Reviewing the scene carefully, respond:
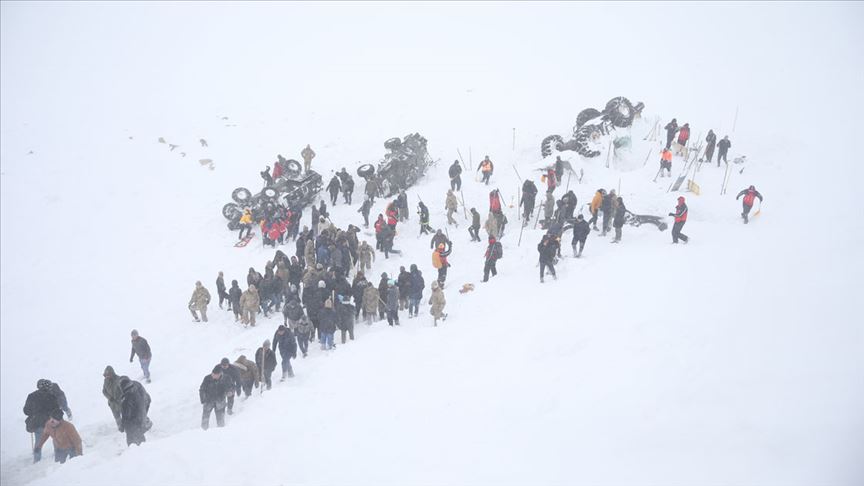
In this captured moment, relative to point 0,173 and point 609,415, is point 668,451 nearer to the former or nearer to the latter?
point 609,415

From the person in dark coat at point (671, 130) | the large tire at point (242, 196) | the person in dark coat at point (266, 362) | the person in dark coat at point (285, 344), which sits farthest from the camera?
the large tire at point (242, 196)

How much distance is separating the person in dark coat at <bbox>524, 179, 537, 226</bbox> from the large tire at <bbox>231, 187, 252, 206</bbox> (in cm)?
1075

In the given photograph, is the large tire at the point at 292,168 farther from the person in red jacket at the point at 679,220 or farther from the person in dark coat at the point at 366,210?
the person in red jacket at the point at 679,220

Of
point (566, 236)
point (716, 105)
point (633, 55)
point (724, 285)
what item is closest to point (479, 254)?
point (566, 236)

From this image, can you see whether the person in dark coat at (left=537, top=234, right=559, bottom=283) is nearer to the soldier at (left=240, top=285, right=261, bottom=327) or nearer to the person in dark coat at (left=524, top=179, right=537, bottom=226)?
the person in dark coat at (left=524, top=179, right=537, bottom=226)

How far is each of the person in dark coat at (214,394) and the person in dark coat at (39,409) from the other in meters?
2.64

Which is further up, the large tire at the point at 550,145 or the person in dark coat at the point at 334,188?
the large tire at the point at 550,145

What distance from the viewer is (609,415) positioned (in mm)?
7645

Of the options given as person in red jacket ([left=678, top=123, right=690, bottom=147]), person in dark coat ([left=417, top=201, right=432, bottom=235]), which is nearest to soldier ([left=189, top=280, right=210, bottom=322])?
person in dark coat ([left=417, top=201, right=432, bottom=235])

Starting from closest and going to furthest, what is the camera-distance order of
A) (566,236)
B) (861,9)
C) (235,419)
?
(235,419) < (566,236) < (861,9)

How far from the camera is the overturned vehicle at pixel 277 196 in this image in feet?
63.3

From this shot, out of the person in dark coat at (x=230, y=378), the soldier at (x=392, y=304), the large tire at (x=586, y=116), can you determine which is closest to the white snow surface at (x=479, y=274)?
the soldier at (x=392, y=304)

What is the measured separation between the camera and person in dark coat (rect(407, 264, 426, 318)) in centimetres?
1252

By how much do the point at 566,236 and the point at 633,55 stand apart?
26.3 meters
